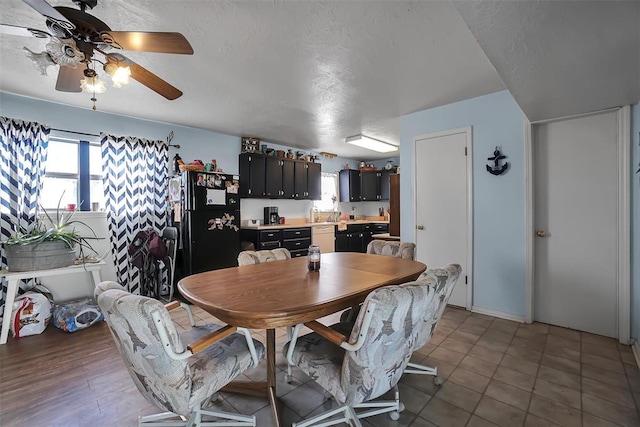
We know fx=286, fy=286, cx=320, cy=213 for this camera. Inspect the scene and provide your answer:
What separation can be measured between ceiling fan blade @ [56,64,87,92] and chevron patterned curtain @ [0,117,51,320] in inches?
64.8

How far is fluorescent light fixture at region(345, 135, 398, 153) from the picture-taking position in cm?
464

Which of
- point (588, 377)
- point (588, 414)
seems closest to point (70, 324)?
point (588, 414)

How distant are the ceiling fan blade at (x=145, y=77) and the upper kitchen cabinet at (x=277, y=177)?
261 centimetres

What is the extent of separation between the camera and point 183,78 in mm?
2633

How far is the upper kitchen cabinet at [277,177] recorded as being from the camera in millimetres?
4738

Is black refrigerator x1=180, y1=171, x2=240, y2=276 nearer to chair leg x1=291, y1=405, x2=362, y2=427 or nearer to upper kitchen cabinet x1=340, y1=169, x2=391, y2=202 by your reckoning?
chair leg x1=291, y1=405, x2=362, y2=427

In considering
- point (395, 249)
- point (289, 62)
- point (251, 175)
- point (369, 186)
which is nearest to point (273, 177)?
point (251, 175)

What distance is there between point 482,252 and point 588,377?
138 cm

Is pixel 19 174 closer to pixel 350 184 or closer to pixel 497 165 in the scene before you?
pixel 497 165

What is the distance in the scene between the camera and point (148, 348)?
1.11 metres

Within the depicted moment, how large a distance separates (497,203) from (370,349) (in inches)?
102

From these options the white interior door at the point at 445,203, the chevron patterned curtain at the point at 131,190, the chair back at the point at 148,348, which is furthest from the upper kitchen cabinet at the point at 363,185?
the chair back at the point at 148,348

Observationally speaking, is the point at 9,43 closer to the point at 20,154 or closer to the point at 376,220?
the point at 20,154

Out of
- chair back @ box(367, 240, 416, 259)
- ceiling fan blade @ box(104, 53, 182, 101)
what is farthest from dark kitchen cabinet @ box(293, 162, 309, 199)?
ceiling fan blade @ box(104, 53, 182, 101)
